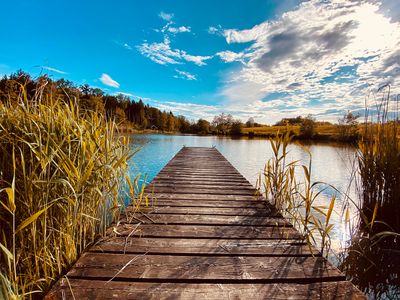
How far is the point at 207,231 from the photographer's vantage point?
2145mm

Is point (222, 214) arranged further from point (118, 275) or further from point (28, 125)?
point (28, 125)

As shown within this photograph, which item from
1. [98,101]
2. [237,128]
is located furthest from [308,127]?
[98,101]

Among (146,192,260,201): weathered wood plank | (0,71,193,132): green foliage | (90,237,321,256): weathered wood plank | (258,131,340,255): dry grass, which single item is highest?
(0,71,193,132): green foliage

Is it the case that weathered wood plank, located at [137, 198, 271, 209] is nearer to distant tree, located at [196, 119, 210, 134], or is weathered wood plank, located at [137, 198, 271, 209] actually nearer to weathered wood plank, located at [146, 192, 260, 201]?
weathered wood plank, located at [146, 192, 260, 201]

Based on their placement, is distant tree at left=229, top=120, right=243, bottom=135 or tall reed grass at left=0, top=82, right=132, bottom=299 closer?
tall reed grass at left=0, top=82, right=132, bottom=299

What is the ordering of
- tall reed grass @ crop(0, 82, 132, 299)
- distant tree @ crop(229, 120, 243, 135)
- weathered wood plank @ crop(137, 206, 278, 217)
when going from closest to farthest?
tall reed grass @ crop(0, 82, 132, 299), weathered wood plank @ crop(137, 206, 278, 217), distant tree @ crop(229, 120, 243, 135)

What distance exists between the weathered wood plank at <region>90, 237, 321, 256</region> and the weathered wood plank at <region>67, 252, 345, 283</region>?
7 cm

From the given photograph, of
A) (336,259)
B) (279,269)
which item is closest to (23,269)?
(279,269)

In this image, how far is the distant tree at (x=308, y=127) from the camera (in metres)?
32.2

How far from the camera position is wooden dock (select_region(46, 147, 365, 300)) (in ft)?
4.25

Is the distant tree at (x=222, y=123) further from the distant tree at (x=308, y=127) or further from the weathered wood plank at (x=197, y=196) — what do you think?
the weathered wood plank at (x=197, y=196)

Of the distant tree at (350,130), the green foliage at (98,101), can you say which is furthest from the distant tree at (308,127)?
the green foliage at (98,101)

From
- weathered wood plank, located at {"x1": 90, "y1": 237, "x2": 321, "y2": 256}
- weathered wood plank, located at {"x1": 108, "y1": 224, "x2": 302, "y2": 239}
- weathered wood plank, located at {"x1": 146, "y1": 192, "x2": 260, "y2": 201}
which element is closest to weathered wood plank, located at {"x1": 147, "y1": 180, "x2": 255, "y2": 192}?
weathered wood plank, located at {"x1": 146, "y1": 192, "x2": 260, "y2": 201}

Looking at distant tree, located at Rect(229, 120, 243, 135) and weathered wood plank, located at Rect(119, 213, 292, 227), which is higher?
distant tree, located at Rect(229, 120, 243, 135)
